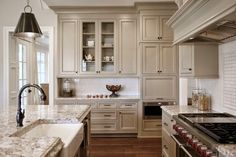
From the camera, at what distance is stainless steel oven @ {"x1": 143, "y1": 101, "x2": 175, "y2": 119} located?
571cm

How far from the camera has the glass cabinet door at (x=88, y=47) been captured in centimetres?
598

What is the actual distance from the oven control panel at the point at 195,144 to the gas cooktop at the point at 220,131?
9cm

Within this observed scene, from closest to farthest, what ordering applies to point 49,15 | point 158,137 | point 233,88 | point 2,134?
point 2,134
point 233,88
point 158,137
point 49,15

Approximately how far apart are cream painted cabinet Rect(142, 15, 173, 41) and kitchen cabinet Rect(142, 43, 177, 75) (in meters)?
0.14

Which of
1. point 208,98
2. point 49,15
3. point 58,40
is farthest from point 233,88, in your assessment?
point 49,15

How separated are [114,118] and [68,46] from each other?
1792 millimetres

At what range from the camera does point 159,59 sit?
5.75 meters

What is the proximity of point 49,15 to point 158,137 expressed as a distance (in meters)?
3.46

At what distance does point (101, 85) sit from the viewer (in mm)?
Result: 6344

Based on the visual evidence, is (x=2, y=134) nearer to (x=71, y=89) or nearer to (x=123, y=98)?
(x=123, y=98)

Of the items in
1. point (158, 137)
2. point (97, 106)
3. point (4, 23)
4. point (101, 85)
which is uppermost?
point (4, 23)

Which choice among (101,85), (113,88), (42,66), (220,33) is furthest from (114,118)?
(42,66)

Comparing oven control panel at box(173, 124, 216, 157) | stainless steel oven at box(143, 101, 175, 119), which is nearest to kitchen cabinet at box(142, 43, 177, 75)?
stainless steel oven at box(143, 101, 175, 119)

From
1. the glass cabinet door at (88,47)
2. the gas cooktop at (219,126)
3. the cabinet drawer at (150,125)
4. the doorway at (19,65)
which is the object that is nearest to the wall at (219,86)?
the gas cooktop at (219,126)
